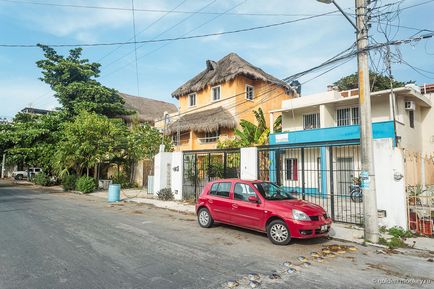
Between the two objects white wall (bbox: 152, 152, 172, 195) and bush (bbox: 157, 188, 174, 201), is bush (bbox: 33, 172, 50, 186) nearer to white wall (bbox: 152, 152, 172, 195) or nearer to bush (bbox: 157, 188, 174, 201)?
white wall (bbox: 152, 152, 172, 195)

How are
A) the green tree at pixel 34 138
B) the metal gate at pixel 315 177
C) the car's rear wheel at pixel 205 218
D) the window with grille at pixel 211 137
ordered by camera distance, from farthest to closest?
the green tree at pixel 34 138
the window with grille at pixel 211 137
the metal gate at pixel 315 177
the car's rear wheel at pixel 205 218

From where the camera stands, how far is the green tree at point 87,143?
22.5 metres

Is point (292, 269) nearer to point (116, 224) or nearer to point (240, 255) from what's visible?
point (240, 255)

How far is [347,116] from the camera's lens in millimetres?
21125

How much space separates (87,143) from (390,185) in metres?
19.9

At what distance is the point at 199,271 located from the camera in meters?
5.54

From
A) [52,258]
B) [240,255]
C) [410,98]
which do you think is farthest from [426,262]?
[410,98]

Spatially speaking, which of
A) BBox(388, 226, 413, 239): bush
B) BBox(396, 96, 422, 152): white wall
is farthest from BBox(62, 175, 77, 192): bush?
BBox(396, 96, 422, 152): white wall

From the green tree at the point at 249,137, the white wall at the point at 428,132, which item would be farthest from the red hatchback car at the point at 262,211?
the white wall at the point at 428,132

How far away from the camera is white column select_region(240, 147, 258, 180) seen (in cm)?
1366

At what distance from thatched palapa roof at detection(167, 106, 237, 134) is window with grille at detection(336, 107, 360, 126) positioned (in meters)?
7.93

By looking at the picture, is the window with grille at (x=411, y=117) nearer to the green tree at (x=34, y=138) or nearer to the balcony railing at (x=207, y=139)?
the balcony railing at (x=207, y=139)

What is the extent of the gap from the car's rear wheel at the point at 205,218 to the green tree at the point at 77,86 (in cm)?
2216

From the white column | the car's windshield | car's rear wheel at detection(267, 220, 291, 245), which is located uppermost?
the white column
